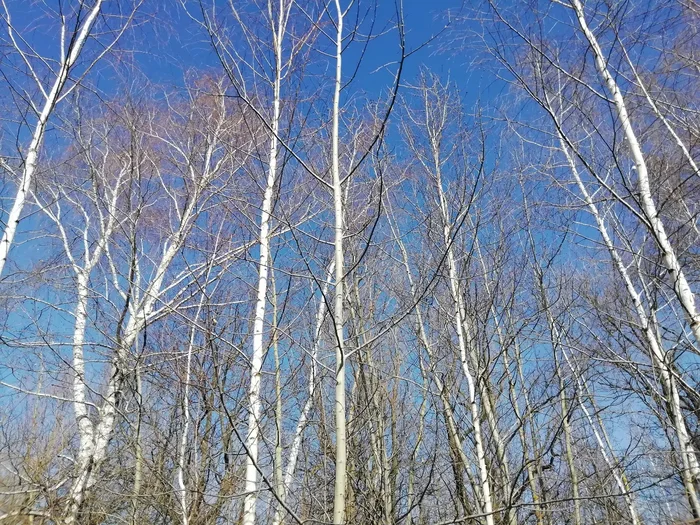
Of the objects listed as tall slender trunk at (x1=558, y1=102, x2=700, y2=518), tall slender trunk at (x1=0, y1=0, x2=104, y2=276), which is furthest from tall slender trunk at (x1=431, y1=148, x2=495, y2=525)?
tall slender trunk at (x1=0, y1=0, x2=104, y2=276)

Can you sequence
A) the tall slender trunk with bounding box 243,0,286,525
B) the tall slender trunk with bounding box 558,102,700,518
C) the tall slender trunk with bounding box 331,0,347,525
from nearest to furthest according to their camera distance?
the tall slender trunk with bounding box 331,0,347,525 < the tall slender trunk with bounding box 243,0,286,525 < the tall slender trunk with bounding box 558,102,700,518

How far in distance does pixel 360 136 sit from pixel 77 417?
453cm

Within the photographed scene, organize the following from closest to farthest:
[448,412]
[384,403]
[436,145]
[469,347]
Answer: [448,412]
[469,347]
[384,403]
[436,145]

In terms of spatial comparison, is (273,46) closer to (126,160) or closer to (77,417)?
(126,160)

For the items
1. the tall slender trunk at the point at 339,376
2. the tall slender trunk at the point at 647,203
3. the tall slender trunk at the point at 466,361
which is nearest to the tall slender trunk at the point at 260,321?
the tall slender trunk at the point at 339,376

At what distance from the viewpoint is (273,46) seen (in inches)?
195

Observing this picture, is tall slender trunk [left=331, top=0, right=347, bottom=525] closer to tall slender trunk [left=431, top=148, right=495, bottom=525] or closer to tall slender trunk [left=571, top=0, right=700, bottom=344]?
tall slender trunk [left=431, top=148, right=495, bottom=525]

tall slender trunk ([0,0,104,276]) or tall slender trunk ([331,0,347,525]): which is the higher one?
tall slender trunk ([0,0,104,276])

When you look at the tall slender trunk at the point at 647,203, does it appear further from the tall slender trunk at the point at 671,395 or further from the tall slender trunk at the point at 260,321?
the tall slender trunk at the point at 260,321

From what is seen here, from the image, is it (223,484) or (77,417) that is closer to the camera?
(223,484)

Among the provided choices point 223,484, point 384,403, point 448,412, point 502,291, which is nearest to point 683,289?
point 502,291

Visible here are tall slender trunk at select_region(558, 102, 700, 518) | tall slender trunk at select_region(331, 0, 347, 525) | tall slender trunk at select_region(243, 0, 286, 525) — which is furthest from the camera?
tall slender trunk at select_region(558, 102, 700, 518)

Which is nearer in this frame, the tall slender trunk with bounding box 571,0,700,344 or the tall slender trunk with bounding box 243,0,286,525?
the tall slender trunk with bounding box 571,0,700,344

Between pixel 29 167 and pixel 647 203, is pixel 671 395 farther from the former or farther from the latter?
pixel 29 167
